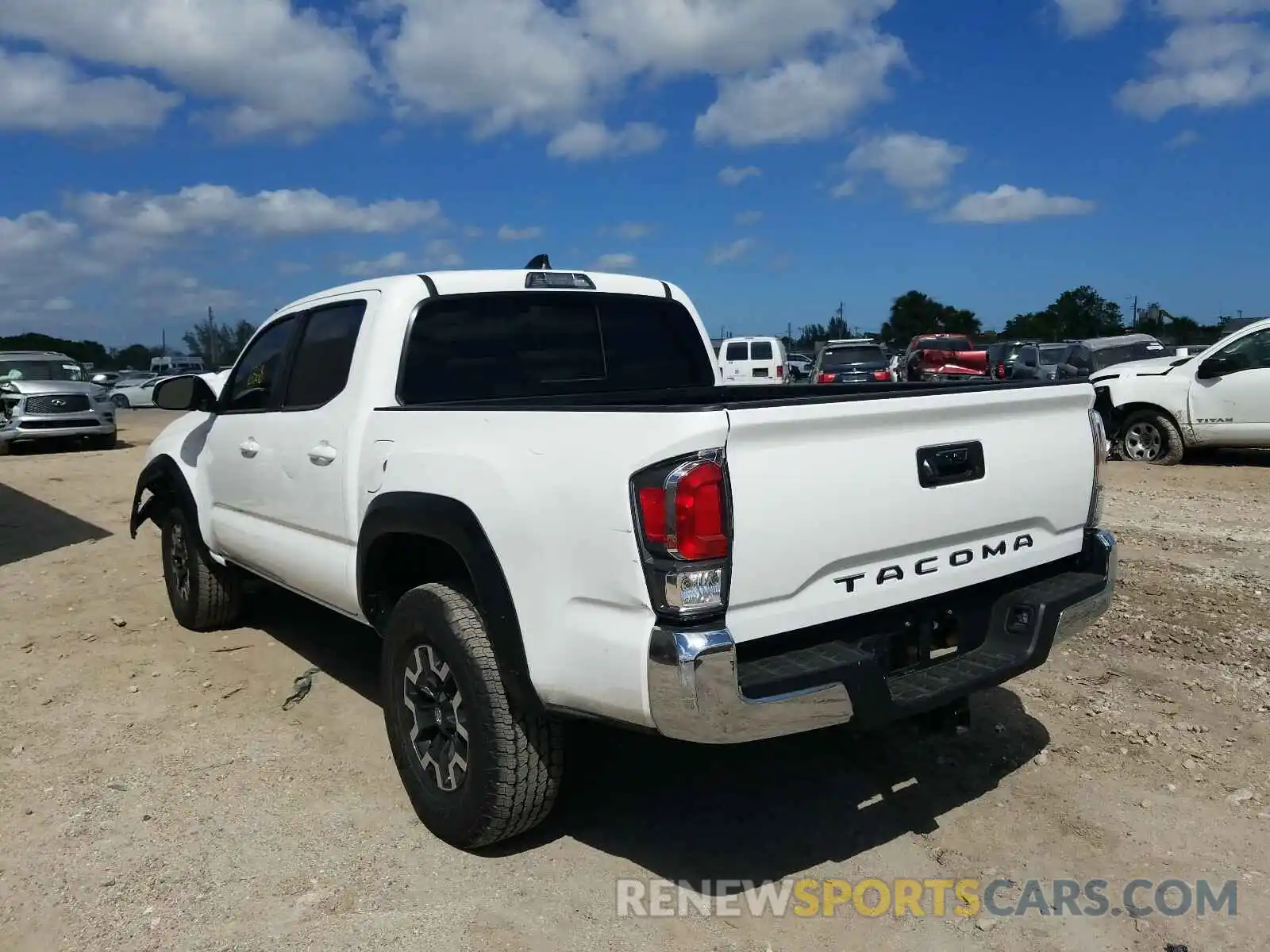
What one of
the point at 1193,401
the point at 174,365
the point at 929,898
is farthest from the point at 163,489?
the point at 174,365

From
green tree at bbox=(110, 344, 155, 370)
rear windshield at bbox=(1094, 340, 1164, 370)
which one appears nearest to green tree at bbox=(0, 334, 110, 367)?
green tree at bbox=(110, 344, 155, 370)

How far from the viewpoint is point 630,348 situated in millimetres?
4742

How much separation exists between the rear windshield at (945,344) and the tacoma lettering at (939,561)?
2228 cm

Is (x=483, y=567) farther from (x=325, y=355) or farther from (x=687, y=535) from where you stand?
(x=325, y=355)

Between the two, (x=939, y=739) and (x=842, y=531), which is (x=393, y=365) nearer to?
(x=842, y=531)

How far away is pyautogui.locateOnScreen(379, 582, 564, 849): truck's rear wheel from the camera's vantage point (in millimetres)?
3145

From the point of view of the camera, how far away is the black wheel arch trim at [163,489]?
567 cm

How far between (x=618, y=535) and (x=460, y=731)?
1.10m

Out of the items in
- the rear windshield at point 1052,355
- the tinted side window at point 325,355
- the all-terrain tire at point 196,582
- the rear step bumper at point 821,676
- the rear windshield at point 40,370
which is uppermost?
the tinted side window at point 325,355

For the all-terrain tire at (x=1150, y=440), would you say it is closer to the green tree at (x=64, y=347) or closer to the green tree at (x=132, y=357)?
the green tree at (x=64, y=347)

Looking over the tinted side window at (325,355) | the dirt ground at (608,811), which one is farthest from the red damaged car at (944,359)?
the tinted side window at (325,355)

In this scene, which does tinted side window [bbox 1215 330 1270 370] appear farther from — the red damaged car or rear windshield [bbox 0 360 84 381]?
rear windshield [bbox 0 360 84 381]

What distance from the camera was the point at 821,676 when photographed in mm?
2750

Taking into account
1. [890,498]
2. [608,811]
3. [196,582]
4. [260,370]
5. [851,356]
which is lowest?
[608,811]
